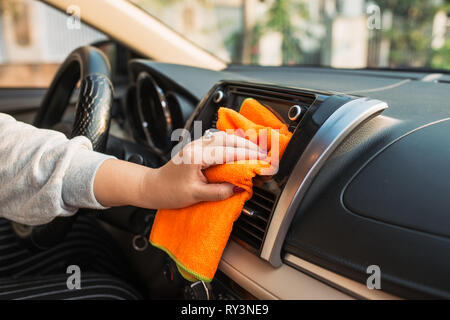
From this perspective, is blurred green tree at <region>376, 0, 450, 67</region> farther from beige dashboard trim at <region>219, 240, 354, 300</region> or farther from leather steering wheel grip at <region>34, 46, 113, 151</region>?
beige dashboard trim at <region>219, 240, 354, 300</region>

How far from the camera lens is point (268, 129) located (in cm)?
84

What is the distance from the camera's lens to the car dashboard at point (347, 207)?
0.65 metres

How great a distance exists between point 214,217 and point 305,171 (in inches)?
7.9

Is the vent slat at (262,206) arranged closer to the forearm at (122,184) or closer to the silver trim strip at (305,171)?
the silver trim strip at (305,171)

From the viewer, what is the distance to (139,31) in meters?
1.72

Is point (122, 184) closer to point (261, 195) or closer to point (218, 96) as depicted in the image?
point (261, 195)

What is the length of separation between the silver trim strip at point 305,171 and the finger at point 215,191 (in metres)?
0.10

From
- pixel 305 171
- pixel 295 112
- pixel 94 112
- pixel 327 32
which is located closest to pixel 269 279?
pixel 305 171

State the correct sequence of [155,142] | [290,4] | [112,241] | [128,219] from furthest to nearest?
[290,4] → [112,241] → [155,142] → [128,219]

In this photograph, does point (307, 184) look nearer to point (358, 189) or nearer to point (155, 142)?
point (358, 189)

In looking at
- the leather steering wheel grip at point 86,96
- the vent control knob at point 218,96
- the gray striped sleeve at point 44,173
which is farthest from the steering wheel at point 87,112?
the vent control knob at point 218,96

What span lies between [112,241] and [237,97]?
973 millimetres

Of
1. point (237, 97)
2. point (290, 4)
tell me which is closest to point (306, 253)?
point (237, 97)

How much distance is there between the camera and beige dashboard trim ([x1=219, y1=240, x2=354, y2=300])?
0.72 metres
